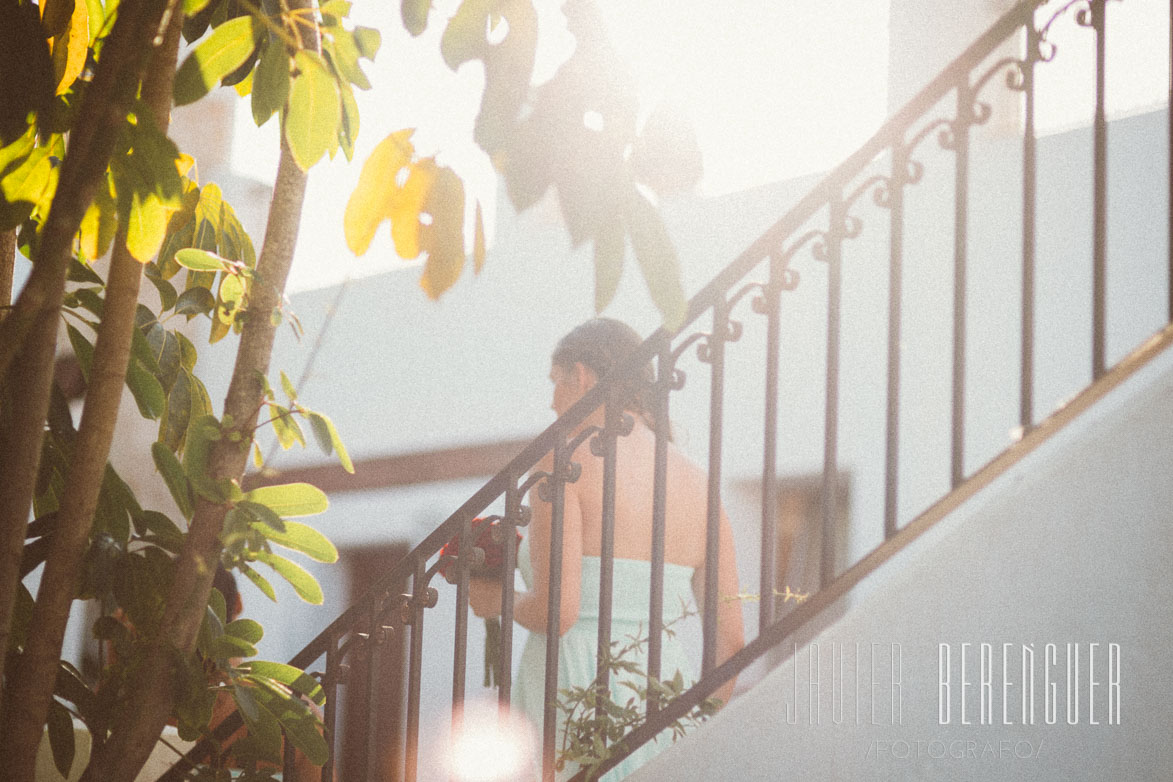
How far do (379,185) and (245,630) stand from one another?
108 cm

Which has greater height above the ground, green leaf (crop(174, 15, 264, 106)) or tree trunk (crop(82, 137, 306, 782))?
green leaf (crop(174, 15, 264, 106))

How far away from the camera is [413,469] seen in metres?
7.26

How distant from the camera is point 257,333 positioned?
5.33ft

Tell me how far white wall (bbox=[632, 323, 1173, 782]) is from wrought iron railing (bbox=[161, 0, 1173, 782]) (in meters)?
0.10

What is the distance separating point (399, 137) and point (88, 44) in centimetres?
86

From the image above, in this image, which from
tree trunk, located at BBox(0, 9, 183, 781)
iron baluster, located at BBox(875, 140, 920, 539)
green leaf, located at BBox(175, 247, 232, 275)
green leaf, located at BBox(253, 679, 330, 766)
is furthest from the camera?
iron baluster, located at BBox(875, 140, 920, 539)

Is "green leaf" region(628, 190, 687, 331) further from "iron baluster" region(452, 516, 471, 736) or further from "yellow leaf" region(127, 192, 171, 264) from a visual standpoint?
"iron baluster" region(452, 516, 471, 736)

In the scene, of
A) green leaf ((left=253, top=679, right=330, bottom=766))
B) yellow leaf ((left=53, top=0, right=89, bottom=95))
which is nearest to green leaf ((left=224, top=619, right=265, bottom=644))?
green leaf ((left=253, top=679, right=330, bottom=766))

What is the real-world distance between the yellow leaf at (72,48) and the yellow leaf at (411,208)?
2.70ft

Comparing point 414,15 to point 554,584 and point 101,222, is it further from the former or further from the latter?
point 554,584

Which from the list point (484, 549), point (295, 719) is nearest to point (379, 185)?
point (295, 719)

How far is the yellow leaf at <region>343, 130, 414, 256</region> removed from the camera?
1.01 m

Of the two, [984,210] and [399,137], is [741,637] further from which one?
[984,210]

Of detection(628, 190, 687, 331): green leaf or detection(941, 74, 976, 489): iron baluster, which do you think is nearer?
detection(628, 190, 687, 331): green leaf
